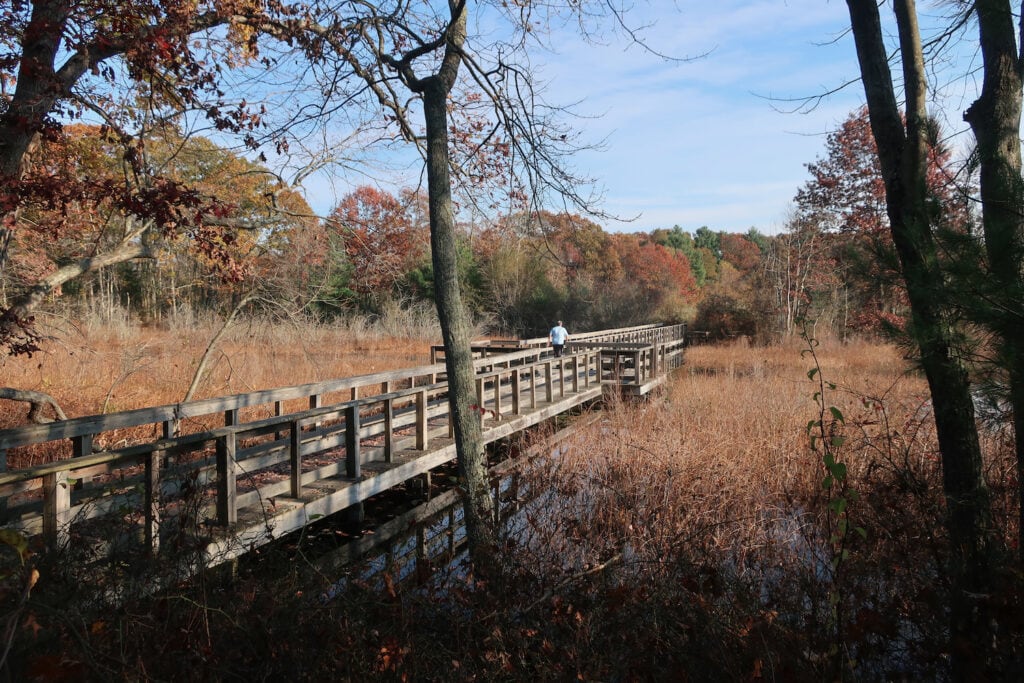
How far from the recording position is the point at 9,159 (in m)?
5.63

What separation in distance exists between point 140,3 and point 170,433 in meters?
3.95

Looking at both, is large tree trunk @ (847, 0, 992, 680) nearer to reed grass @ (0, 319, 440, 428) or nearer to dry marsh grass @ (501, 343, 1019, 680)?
dry marsh grass @ (501, 343, 1019, 680)

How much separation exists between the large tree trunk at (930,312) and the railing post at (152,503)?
15.4ft

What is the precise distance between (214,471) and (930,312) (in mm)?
6023

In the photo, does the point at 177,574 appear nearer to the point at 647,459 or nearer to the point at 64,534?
the point at 64,534

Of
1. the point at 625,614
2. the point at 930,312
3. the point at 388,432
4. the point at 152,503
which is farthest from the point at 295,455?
the point at 930,312

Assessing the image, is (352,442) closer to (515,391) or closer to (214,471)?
(214,471)

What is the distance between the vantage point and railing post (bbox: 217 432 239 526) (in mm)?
5395

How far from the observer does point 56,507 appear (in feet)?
13.7

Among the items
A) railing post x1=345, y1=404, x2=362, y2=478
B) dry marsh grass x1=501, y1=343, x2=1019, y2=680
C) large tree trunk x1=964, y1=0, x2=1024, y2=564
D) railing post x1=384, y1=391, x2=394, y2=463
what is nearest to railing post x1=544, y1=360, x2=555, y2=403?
dry marsh grass x1=501, y1=343, x2=1019, y2=680

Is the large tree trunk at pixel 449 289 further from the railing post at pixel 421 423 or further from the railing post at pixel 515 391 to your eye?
the railing post at pixel 515 391

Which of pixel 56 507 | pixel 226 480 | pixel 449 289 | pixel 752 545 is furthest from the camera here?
pixel 449 289

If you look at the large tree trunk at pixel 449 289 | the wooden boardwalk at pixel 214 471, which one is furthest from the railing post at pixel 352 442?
the large tree trunk at pixel 449 289

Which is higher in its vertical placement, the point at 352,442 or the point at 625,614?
the point at 352,442
